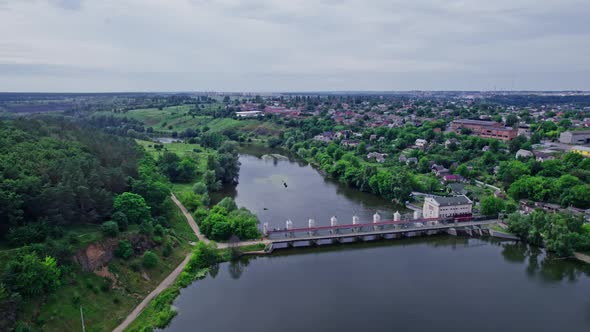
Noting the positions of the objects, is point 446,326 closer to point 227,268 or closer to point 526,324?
point 526,324

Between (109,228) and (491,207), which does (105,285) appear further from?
(491,207)

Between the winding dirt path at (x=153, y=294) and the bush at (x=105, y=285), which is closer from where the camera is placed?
the winding dirt path at (x=153, y=294)

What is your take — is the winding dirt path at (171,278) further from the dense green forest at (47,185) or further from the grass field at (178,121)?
the grass field at (178,121)

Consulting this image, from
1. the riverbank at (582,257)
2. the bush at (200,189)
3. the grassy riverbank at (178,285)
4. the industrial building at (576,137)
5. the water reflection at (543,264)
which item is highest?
the industrial building at (576,137)

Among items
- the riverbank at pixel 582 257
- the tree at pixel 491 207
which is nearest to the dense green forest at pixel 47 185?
the tree at pixel 491 207

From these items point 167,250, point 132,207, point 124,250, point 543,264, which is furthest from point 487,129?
point 124,250

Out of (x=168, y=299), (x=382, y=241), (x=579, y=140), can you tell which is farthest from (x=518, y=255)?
(x=579, y=140)

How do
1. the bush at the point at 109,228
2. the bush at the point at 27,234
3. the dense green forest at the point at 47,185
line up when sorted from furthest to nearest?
the bush at the point at 109,228 → the dense green forest at the point at 47,185 → the bush at the point at 27,234
